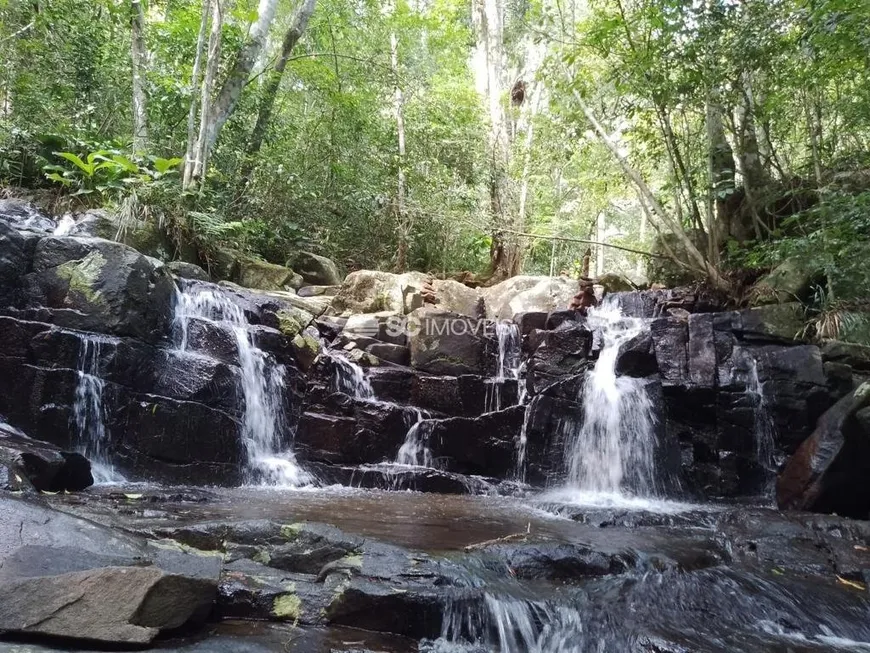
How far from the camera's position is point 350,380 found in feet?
30.5

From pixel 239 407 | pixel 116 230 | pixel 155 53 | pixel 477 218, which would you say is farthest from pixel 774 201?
pixel 155 53

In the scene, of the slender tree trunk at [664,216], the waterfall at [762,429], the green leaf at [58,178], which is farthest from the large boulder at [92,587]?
the slender tree trunk at [664,216]

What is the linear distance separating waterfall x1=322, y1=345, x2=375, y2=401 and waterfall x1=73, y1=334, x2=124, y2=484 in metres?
3.09

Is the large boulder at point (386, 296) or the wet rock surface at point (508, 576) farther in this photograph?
the large boulder at point (386, 296)

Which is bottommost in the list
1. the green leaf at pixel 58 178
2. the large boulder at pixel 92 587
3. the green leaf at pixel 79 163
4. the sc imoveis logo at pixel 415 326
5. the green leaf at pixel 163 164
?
the large boulder at pixel 92 587

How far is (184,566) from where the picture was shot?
3264 millimetres

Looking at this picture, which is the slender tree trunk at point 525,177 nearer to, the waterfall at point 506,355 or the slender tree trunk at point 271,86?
the waterfall at point 506,355

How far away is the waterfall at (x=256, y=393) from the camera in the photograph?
7.98 m

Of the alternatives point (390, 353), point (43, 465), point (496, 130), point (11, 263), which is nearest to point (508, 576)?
Result: point (43, 465)

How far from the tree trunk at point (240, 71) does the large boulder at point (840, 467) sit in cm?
1115

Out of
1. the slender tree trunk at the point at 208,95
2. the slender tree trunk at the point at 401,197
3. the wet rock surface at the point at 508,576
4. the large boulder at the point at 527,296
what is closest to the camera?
the wet rock surface at the point at 508,576

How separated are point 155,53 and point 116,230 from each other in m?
5.91

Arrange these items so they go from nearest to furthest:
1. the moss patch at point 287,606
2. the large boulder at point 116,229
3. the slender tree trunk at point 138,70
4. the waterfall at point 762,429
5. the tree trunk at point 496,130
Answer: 1. the moss patch at point 287,606
2. the waterfall at point 762,429
3. the large boulder at point 116,229
4. the slender tree trunk at point 138,70
5. the tree trunk at point 496,130

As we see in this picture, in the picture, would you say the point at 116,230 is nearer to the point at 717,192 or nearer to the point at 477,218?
the point at 477,218
